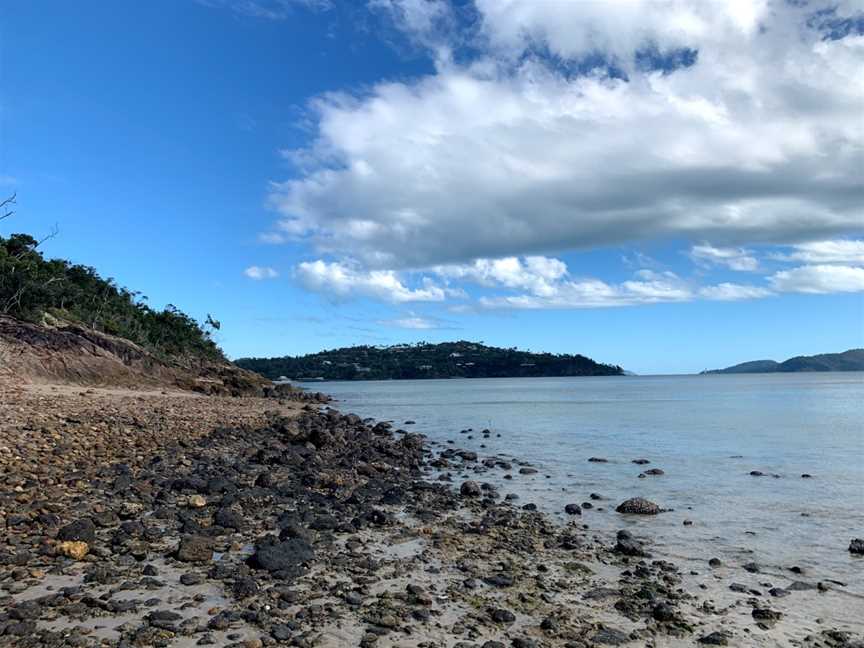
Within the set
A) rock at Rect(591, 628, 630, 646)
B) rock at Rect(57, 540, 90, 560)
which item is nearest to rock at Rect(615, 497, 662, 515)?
rock at Rect(591, 628, 630, 646)

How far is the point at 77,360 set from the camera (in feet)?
134

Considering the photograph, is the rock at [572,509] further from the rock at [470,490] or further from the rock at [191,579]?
the rock at [191,579]

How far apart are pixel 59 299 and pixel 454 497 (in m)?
52.7

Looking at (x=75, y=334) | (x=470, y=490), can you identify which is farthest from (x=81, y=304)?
(x=470, y=490)

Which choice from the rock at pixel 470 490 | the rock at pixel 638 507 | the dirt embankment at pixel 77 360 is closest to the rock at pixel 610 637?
the rock at pixel 638 507

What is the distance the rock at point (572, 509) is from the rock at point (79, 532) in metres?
9.36

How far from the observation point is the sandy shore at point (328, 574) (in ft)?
23.5

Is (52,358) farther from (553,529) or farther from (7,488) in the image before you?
(553,529)

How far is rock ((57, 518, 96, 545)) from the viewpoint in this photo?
30.6 feet

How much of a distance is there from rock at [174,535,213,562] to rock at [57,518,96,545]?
4.07ft

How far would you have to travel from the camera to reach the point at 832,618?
841 cm

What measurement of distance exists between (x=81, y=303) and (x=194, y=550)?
63.6 metres

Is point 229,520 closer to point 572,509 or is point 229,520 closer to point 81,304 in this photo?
point 572,509

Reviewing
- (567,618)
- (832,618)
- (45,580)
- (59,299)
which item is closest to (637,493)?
(832,618)
